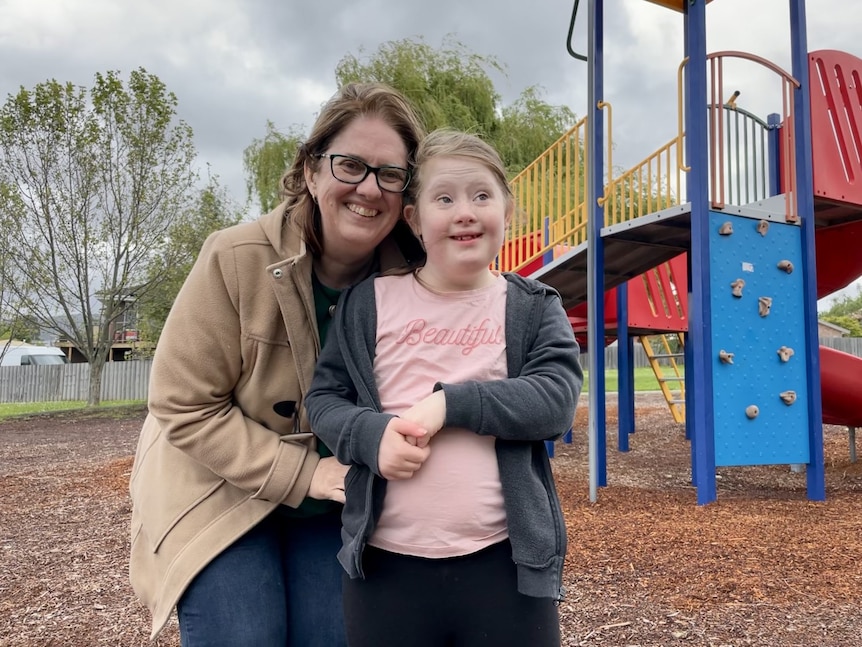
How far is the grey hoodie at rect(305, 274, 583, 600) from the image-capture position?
4.16 ft

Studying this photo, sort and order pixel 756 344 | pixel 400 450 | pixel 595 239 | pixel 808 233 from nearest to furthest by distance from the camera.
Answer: pixel 400 450 → pixel 756 344 → pixel 808 233 → pixel 595 239

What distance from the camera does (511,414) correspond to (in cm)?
126

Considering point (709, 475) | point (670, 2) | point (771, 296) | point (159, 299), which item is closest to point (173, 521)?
point (709, 475)

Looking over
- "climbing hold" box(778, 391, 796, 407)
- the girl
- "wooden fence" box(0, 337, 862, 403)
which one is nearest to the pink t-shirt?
the girl

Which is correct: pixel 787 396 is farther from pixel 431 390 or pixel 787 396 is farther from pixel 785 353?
pixel 431 390

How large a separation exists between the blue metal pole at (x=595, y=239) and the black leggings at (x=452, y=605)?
407 cm

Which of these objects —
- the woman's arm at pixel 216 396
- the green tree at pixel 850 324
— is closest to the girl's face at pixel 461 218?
the woman's arm at pixel 216 396

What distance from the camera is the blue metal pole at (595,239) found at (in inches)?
215

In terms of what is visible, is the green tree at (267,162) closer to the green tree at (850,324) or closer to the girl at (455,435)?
the girl at (455,435)

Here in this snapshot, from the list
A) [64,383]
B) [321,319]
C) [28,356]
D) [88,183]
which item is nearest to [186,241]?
[88,183]

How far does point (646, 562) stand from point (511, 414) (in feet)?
8.95

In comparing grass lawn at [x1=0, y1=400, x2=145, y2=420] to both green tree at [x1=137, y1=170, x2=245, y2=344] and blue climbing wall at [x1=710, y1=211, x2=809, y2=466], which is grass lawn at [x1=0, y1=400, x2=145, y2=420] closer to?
green tree at [x1=137, y1=170, x2=245, y2=344]

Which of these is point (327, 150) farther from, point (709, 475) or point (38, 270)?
point (38, 270)

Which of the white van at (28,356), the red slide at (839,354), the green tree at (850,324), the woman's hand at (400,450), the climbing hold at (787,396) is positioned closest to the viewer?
the woman's hand at (400,450)
